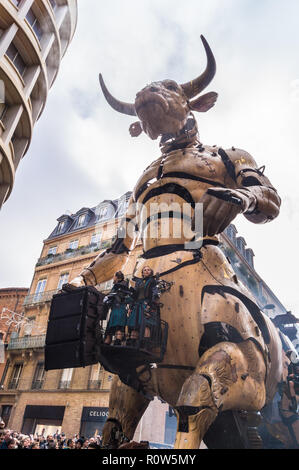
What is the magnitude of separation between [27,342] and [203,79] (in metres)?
20.0

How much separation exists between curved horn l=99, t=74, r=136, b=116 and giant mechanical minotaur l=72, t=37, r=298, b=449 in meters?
0.35

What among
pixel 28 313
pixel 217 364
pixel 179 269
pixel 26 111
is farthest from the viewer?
pixel 28 313

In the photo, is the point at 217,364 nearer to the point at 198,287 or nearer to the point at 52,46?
the point at 198,287

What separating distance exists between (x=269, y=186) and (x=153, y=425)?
555 inches

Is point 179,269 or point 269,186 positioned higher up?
point 269,186

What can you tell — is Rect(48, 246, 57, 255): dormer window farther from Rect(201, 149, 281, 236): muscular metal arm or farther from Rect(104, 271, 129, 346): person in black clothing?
Rect(104, 271, 129, 346): person in black clothing

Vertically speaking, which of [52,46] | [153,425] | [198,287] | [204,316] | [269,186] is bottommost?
[204,316]

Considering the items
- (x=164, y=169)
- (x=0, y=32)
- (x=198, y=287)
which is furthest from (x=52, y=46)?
(x=198, y=287)

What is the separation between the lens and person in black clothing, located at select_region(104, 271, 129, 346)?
1.89 metres

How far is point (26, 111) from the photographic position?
1253 cm

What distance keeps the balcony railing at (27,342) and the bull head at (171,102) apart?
1857 cm

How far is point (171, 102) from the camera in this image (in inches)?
110

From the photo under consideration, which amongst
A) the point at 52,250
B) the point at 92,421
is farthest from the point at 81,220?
the point at 92,421

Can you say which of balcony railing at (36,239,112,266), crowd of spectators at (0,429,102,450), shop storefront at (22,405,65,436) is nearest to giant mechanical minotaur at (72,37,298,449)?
crowd of spectators at (0,429,102,450)
